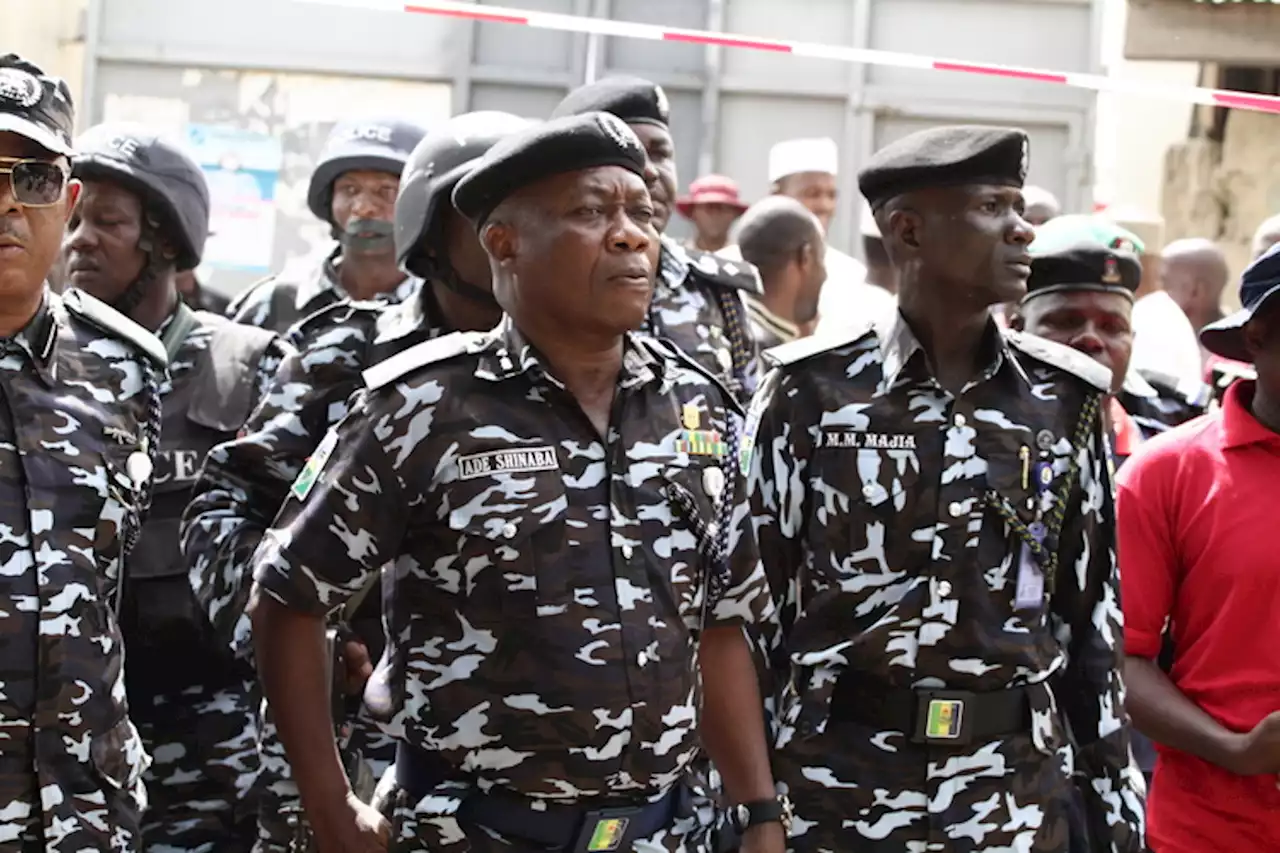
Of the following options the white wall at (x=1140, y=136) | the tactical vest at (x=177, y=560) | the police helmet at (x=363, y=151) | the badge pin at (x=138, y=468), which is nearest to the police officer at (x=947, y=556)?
the badge pin at (x=138, y=468)

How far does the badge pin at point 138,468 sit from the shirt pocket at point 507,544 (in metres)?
0.80

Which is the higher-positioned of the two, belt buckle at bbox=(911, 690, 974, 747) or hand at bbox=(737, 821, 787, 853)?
belt buckle at bbox=(911, 690, 974, 747)

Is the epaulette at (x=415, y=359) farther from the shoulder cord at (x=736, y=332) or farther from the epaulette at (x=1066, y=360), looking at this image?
the shoulder cord at (x=736, y=332)

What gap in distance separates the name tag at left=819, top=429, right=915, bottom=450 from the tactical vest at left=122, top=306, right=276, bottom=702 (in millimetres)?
1637

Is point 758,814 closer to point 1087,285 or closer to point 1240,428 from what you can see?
point 1240,428

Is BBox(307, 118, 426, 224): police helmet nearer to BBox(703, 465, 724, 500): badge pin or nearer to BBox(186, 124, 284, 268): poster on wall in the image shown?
BBox(703, 465, 724, 500): badge pin

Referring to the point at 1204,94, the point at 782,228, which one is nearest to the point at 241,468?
the point at 782,228

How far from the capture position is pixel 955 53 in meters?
10.6

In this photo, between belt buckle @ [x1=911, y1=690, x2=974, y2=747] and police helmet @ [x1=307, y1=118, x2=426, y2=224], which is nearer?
belt buckle @ [x1=911, y1=690, x2=974, y2=747]

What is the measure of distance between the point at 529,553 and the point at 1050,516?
1.35 meters

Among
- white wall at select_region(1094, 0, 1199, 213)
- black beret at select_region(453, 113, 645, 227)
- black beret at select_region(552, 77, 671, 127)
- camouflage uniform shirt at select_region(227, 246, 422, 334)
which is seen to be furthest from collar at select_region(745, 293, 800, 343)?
white wall at select_region(1094, 0, 1199, 213)

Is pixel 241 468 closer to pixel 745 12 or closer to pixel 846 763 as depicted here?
pixel 846 763

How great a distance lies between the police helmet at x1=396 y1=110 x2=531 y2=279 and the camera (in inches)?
170

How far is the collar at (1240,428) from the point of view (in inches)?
182
